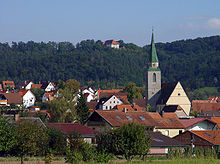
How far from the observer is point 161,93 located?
102500 mm

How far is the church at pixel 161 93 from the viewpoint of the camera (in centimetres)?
9744

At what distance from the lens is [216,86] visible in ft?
612

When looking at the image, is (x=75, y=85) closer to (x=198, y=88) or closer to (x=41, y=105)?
(x=41, y=105)

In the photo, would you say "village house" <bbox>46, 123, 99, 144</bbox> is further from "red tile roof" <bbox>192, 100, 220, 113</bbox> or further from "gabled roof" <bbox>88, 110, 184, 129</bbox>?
"red tile roof" <bbox>192, 100, 220, 113</bbox>

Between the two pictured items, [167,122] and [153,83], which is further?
[153,83]

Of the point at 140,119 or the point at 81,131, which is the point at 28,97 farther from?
the point at 81,131

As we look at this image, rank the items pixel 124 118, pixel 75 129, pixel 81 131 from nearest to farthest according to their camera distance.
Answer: pixel 75 129, pixel 81 131, pixel 124 118

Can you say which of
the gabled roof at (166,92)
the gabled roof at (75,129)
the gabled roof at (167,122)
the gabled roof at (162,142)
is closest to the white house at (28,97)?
the gabled roof at (166,92)

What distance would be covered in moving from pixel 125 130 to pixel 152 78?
6788 cm

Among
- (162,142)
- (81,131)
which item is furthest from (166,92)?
(81,131)

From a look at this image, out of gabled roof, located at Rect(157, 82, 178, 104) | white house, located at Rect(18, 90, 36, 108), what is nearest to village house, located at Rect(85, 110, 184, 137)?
gabled roof, located at Rect(157, 82, 178, 104)

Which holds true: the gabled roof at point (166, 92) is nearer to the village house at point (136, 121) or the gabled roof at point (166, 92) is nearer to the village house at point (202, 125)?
the village house at point (136, 121)

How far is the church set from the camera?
97.4 m

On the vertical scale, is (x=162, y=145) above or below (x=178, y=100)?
below
